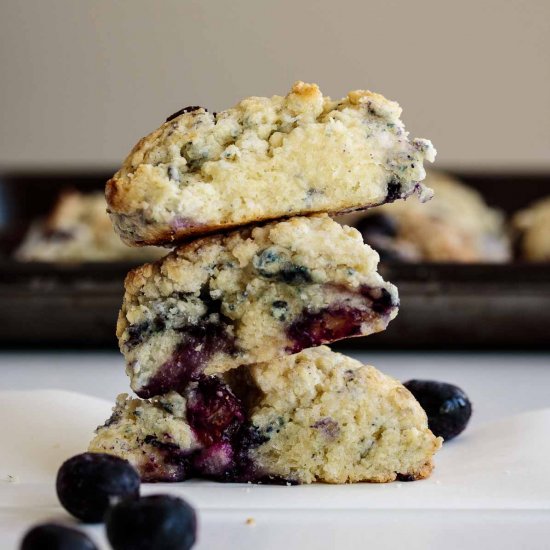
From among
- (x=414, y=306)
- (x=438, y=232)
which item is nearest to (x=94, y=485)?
(x=414, y=306)

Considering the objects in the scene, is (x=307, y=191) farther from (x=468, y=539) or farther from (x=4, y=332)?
(x=4, y=332)

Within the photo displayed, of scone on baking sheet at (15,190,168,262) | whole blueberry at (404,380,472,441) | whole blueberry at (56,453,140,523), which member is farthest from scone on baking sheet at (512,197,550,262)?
whole blueberry at (56,453,140,523)

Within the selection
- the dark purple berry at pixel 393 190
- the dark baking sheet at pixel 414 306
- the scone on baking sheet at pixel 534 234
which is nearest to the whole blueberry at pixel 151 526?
the dark purple berry at pixel 393 190

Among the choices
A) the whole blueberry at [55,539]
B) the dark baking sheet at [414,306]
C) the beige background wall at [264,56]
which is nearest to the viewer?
the whole blueberry at [55,539]

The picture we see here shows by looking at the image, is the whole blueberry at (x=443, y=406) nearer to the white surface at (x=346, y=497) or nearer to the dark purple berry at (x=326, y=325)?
the white surface at (x=346, y=497)

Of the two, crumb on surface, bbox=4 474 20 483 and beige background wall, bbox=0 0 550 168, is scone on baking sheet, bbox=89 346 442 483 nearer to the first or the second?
crumb on surface, bbox=4 474 20 483

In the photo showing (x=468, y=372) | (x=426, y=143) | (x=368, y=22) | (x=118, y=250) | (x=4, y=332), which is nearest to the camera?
(x=426, y=143)

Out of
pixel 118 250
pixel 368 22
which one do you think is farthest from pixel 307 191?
pixel 368 22
